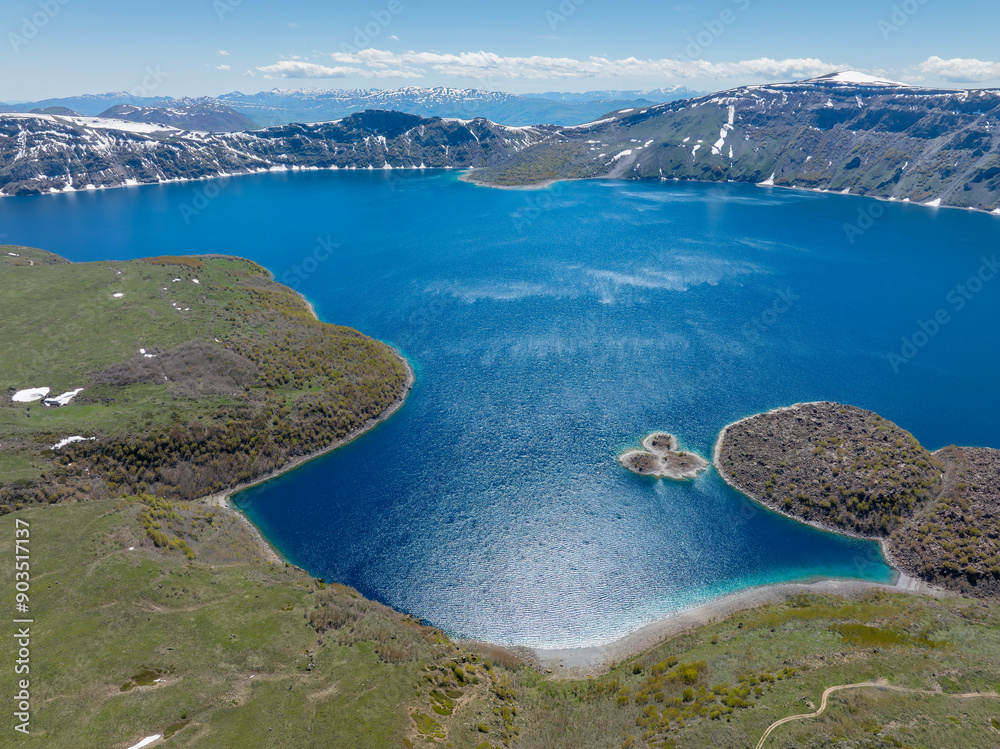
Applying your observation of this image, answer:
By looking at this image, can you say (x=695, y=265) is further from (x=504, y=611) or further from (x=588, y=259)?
(x=504, y=611)

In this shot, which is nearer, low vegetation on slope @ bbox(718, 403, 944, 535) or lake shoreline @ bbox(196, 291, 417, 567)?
lake shoreline @ bbox(196, 291, 417, 567)

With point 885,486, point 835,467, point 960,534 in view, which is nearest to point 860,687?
point 960,534

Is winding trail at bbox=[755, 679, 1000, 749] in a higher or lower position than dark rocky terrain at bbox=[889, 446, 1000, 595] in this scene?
higher

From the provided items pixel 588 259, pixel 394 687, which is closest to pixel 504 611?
pixel 394 687

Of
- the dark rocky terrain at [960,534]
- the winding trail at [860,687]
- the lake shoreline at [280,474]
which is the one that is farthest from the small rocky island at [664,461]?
the lake shoreline at [280,474]

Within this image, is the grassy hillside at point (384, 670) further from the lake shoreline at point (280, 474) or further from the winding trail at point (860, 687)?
the lake shoreline at point (280, 474)

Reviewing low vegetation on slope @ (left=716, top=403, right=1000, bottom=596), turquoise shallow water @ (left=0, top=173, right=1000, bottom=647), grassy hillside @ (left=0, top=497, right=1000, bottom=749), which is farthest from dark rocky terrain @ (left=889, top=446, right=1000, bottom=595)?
turquoise shallow water @ (left=0, top=173, right=1000, bottom=647)

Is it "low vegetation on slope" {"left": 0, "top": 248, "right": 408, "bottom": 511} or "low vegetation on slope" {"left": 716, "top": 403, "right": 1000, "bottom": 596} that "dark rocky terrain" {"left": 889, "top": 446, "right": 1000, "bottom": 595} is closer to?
"low vegetation on slope" {"left": 716, "top": 403, "right": 1000, "bottom": 596}
